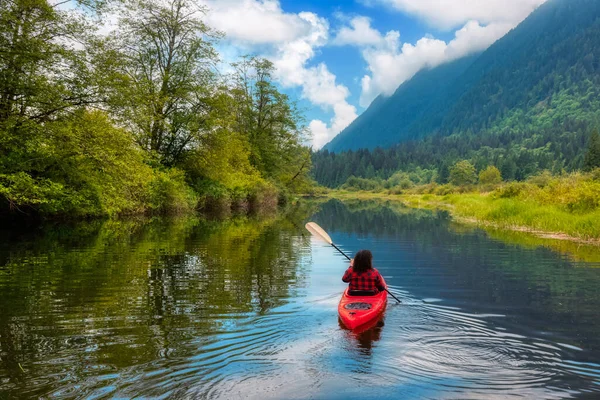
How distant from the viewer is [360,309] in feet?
30.2

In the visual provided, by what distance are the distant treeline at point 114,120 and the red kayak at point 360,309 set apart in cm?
1666

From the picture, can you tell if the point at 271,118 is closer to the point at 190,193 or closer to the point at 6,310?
the point at 190,193

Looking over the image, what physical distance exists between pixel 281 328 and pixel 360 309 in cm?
165

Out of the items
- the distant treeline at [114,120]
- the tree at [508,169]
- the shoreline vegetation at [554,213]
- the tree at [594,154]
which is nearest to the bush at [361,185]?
the tree at [508,169]

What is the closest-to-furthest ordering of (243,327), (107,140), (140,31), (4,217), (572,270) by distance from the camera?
(243,327)
(572,270)
(107,140)
(4,217)
(140,31)

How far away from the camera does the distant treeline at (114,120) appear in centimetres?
2141

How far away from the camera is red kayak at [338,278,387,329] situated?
8820 millimetres

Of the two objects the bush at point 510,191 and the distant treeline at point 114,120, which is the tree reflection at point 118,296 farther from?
the bush at point 510,191

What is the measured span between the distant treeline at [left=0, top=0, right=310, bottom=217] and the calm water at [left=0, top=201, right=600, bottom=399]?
7.30 metres

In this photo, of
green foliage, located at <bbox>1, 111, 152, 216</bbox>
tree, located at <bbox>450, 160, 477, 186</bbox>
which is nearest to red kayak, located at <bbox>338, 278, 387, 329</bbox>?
green foliage, located at <bbox>1, 111, 152, 216</bbox>

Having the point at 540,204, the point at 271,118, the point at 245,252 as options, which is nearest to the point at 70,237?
the point at 245,252

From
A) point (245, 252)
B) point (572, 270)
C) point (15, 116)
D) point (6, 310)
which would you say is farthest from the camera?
point (15, 116)

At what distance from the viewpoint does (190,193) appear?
39.3 meters

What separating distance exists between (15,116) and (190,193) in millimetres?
18693
